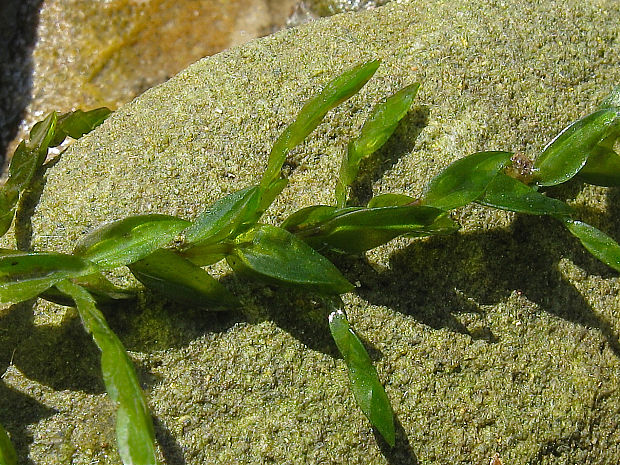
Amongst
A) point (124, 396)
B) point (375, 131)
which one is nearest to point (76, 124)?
point (375, 131)

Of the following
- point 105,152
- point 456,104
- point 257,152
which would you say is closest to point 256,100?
point 257,152

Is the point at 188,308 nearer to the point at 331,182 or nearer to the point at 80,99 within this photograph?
the point at 331,182

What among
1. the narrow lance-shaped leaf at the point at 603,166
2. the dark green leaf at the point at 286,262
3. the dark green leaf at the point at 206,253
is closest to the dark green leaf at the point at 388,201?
the dark green leaf at the point at 286,262

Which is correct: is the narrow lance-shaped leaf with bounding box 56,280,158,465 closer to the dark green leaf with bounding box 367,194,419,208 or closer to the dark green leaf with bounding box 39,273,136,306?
the dark green leaf with bounding box 39,273,136,306

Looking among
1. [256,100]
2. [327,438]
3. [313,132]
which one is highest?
[256,100]

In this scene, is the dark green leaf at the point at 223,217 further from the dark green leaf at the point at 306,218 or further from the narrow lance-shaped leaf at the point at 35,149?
the narrow lance-shaped leaf at the point at 35,149

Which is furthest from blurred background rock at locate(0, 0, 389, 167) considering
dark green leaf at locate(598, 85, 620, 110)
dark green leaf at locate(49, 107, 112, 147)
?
dark green leaf at locate(598, 85, 620, 110)
